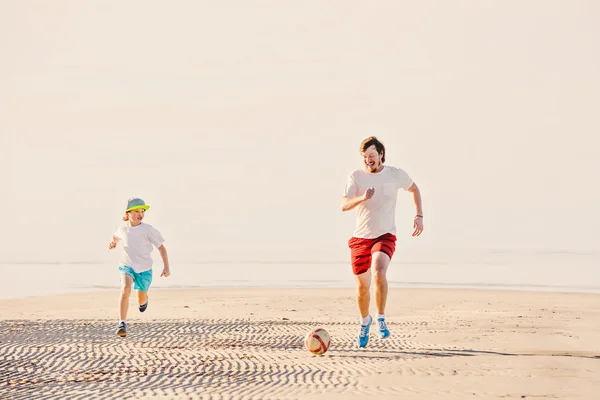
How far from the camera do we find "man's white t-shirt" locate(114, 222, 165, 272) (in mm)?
13047

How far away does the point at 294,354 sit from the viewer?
10.6m

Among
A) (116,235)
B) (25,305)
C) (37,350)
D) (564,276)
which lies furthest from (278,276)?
(37,350)

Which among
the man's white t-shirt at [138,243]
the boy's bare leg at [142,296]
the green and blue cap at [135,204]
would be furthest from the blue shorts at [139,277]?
the green and blue cap at [135,204]

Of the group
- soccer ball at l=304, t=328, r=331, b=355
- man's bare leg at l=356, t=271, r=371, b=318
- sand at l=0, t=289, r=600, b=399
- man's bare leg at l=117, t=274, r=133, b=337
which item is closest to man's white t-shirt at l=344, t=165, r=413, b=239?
man's bare leg at l=356, t=271, r=371, b=318

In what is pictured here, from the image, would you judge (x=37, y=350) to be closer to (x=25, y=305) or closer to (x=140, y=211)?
(x=140, y=211)

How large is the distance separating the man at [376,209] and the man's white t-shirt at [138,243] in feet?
11.4

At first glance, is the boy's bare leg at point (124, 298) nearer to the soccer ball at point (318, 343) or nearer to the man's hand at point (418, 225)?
the soccer ball at point (318, 343)

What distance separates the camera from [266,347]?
37.3 feet

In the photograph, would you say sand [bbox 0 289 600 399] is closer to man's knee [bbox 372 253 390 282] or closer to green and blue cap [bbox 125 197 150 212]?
man's knee [bbox 372 253 390 282]

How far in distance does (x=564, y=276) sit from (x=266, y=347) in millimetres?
22123

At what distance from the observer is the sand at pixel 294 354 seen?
317 inches

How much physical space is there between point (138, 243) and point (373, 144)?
405 centimetres

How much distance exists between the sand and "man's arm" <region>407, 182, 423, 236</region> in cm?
138

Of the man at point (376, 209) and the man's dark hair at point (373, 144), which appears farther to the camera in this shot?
the man's dark hair at point (373, 144)
